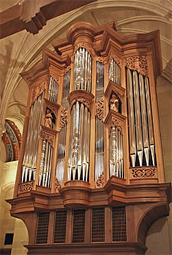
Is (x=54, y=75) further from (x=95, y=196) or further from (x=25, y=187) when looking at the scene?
(x=95, y=196)

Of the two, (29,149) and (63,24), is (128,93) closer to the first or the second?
(29,149)

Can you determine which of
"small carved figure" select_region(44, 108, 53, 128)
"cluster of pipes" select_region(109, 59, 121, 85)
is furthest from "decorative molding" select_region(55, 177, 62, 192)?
"cluster of pipes" select_region(109, 59, 121, 85)

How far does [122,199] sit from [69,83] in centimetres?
370

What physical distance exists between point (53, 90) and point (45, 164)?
2258mm

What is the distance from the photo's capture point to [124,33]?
10.6 metres

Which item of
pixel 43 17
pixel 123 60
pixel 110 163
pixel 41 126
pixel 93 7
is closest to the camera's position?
pixel 43 17

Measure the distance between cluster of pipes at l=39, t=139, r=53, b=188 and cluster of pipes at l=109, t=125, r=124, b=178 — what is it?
1517 mm

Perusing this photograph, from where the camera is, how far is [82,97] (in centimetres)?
700

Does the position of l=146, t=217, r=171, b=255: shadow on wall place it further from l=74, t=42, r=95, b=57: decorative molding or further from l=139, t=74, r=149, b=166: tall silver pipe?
l=74, t=42, r=95, b=57: decorative molding

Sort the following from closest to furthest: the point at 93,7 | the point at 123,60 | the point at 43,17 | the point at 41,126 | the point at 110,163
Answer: the point at 43,17 < the point at 110,163 < the point at 41,126 < the point at 123,60 < the point at 93,7

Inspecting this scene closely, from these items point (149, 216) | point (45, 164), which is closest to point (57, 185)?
point (45, 164)

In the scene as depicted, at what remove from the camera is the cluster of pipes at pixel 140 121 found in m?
5.82

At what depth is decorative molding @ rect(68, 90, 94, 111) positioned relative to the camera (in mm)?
6969

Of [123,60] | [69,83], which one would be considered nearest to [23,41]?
[69,83]
